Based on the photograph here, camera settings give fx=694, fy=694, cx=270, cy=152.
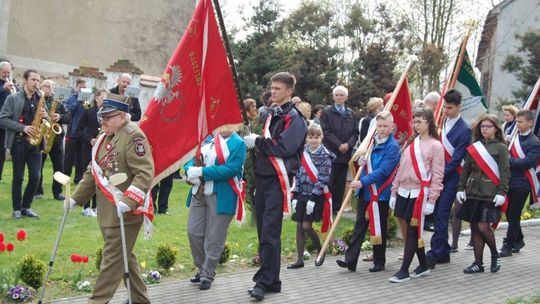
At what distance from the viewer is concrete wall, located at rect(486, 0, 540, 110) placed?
3416 centimetres

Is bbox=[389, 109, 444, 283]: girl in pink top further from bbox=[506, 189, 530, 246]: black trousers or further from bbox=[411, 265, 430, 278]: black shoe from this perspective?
bbox=[506, 189, 530, 246]: black trousers

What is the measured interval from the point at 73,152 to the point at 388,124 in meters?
7.88

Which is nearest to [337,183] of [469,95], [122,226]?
[469,95]

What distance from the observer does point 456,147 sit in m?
9.25

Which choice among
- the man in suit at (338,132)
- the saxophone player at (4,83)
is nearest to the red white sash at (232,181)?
the man in suit at (338,132)

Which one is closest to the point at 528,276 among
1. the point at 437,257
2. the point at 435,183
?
the point at 437,257

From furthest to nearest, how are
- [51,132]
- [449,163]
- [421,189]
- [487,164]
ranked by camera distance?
[51,132] < [449,163] < [487,164] < [421,189]

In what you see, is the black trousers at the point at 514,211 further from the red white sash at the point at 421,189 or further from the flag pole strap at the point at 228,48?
the flag pole strap at the point at 228,48

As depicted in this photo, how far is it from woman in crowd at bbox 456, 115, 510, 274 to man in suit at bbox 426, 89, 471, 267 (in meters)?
0.19

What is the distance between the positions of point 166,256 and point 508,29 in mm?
30202

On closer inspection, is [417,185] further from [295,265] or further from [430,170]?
[295,265]

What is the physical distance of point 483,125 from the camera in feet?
29.4

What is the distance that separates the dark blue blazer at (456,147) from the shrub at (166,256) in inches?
146

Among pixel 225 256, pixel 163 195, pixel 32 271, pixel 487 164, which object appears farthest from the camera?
pixel 163 195
